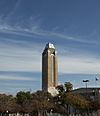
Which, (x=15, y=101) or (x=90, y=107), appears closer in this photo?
(x=90, y=107)

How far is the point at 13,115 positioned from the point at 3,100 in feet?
18.0

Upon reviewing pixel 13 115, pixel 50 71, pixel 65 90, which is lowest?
pixel 13 115

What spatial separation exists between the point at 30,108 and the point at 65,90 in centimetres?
1846

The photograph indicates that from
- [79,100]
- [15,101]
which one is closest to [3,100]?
[15,101]

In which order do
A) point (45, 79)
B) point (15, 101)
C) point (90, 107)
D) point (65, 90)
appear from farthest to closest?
1. point (45, 79)
2. point (65, 90)
3. point (15, 101)
4. point (90, 107)

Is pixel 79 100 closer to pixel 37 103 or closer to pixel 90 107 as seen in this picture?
pixel 90 107

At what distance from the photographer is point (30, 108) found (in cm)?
9925

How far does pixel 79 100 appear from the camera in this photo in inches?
3841

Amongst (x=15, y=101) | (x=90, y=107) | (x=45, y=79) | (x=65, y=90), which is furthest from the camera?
(x=45, y=79)

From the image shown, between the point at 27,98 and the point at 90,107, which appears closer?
the point at 90,107

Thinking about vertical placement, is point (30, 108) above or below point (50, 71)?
below

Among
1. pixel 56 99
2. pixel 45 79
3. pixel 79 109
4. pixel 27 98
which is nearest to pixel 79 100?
pixel 79 109

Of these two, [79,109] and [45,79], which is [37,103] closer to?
[79,109]

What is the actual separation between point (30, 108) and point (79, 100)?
47.3 feet
